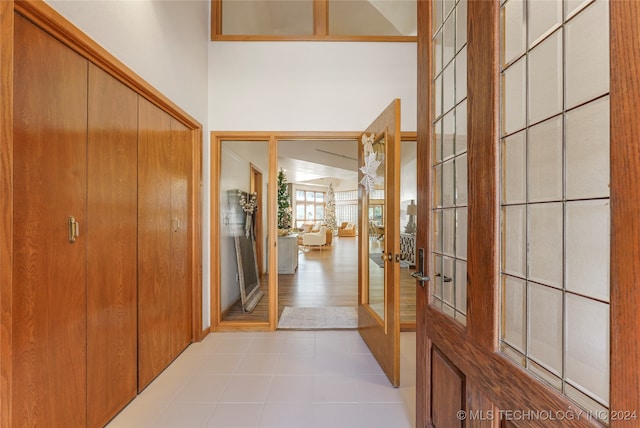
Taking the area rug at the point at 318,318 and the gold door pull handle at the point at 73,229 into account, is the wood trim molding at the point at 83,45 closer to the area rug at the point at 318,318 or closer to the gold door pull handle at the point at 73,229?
the gold door pull handle at the point at 73,229

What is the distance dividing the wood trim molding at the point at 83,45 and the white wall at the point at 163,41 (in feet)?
0.17

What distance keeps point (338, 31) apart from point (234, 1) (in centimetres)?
126

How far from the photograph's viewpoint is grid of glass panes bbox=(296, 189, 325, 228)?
14.2 m

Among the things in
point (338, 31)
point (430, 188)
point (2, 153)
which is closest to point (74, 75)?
point (2, 153)

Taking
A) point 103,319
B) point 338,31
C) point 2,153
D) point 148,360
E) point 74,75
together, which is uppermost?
point 338,31

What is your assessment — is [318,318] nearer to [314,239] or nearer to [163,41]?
[163,41]

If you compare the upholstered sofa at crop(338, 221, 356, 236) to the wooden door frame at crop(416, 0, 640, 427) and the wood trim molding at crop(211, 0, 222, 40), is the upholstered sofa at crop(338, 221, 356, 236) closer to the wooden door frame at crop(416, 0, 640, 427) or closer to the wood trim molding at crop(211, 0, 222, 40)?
the wood trim molding at crop(211, 0, 222, 40)

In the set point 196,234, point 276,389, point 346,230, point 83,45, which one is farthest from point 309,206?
point 83,45

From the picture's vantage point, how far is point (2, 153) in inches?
42.5

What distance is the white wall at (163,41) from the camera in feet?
5.10

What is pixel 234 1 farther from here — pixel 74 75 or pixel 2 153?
pixel 2 153

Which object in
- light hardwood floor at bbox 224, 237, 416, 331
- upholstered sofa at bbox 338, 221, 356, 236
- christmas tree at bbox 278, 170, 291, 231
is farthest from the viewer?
upholstered sofa at bbox 338, 221, 356, 236

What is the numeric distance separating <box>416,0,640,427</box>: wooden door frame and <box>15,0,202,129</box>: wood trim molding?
1.72 metres

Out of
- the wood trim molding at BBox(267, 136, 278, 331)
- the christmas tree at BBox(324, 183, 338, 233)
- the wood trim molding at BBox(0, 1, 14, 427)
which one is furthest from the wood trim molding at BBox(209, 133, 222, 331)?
the christmas tree at BBox(324, 183, 338, 233)
